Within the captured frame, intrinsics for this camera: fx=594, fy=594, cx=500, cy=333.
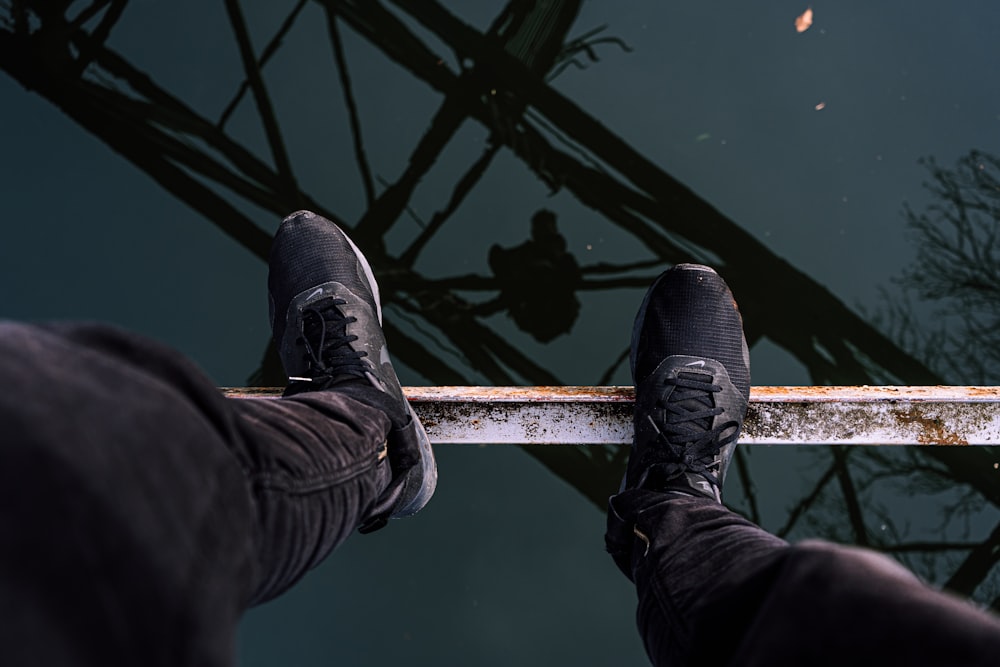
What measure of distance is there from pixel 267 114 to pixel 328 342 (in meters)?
0.61

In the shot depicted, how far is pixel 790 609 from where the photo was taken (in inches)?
18.1

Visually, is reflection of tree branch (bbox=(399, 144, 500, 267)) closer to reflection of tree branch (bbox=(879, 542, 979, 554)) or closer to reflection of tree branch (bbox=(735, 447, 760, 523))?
reflection of tree branch (bbox=(735, 447, 760, 523))

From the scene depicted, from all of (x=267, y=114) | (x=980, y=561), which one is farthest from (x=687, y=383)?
(x=267, y=114)

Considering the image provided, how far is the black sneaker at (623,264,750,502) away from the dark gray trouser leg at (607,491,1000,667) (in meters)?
0.23

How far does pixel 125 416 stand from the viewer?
0.36 meters

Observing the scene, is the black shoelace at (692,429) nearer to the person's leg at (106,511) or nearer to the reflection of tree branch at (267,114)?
the person's leg at (106,511)

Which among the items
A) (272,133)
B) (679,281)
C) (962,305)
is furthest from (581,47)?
(962,305)

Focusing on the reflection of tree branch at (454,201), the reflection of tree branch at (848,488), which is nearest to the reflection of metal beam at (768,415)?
A: the reflection of tree branch at (848,488)

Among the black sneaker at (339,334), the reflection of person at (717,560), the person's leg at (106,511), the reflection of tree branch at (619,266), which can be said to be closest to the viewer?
the person's leg at (106,511)

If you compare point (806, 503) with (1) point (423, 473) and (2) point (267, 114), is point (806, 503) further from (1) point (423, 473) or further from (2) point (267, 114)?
(2) point (267, 114)

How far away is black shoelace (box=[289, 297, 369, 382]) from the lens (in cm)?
104

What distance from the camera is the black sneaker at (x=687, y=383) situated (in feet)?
3.34

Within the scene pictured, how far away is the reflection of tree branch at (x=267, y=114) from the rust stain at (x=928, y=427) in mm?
1280

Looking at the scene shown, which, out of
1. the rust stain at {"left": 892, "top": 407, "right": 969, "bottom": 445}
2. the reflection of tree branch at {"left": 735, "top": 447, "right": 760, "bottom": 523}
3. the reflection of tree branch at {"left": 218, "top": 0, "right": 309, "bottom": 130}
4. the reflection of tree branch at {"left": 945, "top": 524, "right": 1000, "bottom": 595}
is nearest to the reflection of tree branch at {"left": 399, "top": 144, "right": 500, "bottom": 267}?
the reflection of tree branch at {"left": 218, "top": 0, "right": 309, "bottom": 130}
